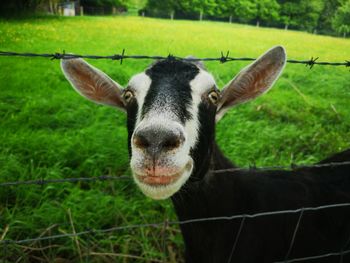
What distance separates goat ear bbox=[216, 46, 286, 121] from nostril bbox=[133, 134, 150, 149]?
795mm

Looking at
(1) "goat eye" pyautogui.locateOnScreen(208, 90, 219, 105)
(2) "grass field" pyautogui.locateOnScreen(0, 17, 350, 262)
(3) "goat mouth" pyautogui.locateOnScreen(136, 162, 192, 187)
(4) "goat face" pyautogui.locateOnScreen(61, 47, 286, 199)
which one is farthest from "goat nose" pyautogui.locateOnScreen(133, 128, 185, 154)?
(2) "grass field" pyautogui.locateOnScreen(0, 17, 350, 262)

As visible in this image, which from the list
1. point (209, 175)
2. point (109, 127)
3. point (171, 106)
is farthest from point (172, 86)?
point (109, 127)

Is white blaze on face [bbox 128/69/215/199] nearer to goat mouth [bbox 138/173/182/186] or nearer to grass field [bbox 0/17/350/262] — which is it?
goat mouth [bbox 138/173/182/186]

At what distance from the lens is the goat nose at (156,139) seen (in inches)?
57.6

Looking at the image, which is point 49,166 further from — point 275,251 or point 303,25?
point 303,25

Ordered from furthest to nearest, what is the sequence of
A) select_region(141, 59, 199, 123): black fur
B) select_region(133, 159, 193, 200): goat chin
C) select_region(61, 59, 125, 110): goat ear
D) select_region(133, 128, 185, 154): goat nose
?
select_region(61, 59, 125, 110): goat ear, select_region(141, 59, 199, 123): black fur, select_region(133, 159, 193, 200): goat chin, select_region(133, 128, 185, 154): goat nose

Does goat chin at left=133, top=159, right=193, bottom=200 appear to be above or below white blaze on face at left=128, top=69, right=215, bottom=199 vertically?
below

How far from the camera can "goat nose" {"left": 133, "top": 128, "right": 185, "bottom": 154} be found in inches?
57.6

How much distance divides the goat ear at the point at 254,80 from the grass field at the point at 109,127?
1.05m

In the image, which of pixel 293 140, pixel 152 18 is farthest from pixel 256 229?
pixel 152 18

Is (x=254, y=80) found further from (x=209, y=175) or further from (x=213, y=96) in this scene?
(x=209, y=175)

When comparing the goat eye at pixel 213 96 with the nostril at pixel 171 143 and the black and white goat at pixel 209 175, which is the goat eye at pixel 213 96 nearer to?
the black and white goat at pixel 209 175

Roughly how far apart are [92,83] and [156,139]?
93 cm

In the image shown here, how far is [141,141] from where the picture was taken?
4.85ft
